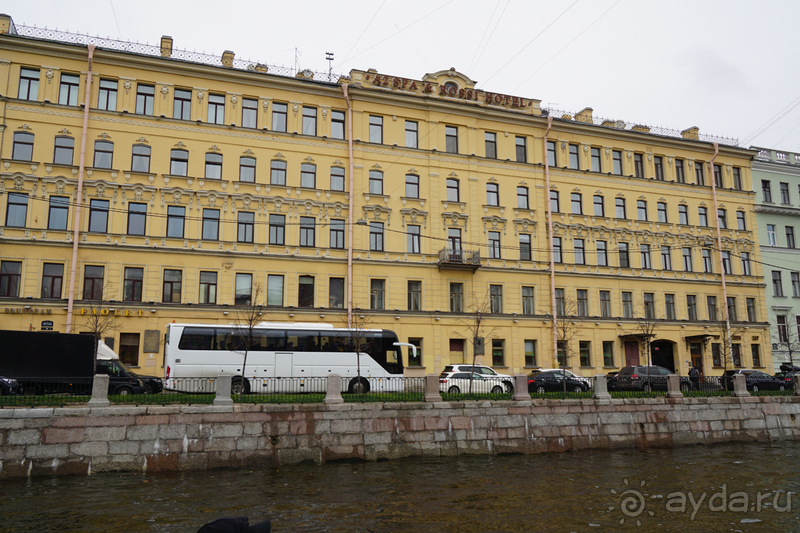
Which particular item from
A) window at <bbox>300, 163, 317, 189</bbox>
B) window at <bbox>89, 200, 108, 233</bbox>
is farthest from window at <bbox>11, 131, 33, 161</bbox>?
window at <bbox>300, 163, 317, 189</bbox>

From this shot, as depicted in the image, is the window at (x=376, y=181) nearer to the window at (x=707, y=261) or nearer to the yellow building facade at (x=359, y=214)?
the yellow building facade at (x=359, y=214)

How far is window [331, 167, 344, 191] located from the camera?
3275cm

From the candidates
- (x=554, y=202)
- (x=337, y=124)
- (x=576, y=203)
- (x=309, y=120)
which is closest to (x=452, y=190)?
(x=554, y=202)

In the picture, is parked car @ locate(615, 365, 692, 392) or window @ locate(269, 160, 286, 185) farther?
window @ locate(269, 160, 286, 185)

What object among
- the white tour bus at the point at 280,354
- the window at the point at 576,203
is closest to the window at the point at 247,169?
the white tour bus at the point at 280,354

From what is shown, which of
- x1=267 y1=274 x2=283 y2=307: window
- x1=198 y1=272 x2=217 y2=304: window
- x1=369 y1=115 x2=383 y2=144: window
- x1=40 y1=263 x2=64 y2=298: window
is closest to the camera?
x1=40 y1=263 x2=64 y2=298: window

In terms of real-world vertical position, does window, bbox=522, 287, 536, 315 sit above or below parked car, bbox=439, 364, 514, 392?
above

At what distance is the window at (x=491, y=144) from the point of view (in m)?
36.4

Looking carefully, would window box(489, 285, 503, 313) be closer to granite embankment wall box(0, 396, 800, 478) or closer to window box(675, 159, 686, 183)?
granite embankment wall box(0, 396, 800, 478)

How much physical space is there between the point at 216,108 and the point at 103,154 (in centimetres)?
620

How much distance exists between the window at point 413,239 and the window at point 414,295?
1.90 m

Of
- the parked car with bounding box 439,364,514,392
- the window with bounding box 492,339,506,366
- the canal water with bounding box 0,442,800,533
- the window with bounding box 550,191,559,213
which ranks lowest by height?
the canal water with bounding box 0,442,800,533

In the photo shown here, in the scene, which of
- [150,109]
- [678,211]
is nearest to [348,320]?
[150,109]

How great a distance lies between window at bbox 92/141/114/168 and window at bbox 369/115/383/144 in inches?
542
